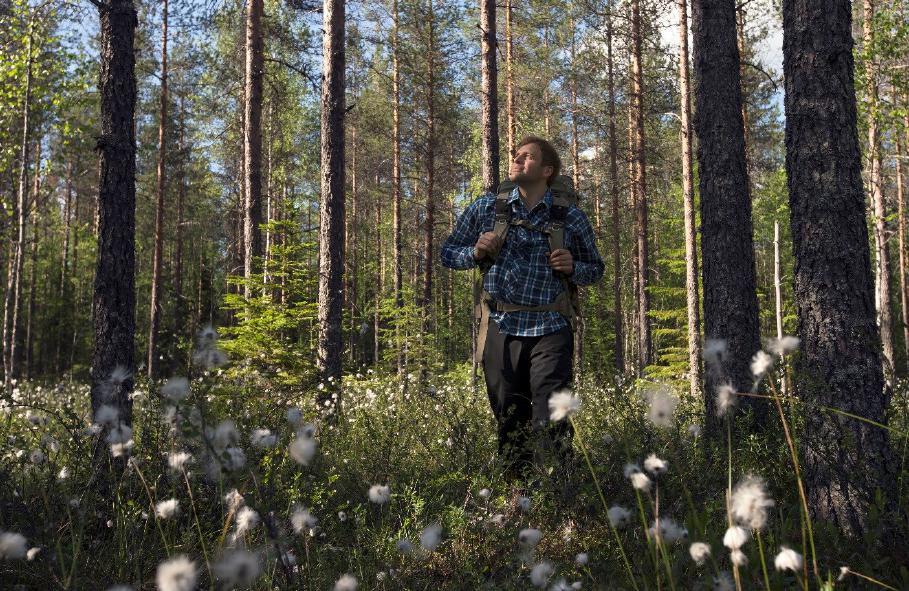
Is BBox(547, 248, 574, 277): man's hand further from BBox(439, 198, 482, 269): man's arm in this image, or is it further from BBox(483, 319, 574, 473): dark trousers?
BBox(439, 198, 482, 269): man's arm

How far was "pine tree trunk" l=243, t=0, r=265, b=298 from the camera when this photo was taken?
1180 cm

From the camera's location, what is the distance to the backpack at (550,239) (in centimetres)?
383

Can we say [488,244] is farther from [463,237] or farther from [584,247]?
[584,247]

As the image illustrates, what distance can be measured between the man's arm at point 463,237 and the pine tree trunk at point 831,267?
1.93 meters

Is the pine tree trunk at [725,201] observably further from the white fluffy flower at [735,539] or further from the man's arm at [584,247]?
the white fluffy flower at [735,539]

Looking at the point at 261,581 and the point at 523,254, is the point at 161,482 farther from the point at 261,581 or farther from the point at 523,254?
the point at 523,254

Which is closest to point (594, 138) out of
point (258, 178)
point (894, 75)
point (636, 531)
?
point (894, 75)

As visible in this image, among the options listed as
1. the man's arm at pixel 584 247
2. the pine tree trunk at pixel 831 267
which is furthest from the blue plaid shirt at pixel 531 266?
the pine tree trunk at pixel 831 267

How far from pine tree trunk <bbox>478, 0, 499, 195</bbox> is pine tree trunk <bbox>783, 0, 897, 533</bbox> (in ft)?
25.7

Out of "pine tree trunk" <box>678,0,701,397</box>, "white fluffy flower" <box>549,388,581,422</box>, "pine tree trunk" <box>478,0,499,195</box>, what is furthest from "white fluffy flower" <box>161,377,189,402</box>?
"pine tree trunk" <box>678,0,701,397</box>

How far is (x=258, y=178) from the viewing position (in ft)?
39.9

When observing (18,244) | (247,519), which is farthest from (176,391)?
(18,244)

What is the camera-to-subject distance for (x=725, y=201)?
5.36m

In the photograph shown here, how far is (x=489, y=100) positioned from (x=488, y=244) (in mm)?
8388
